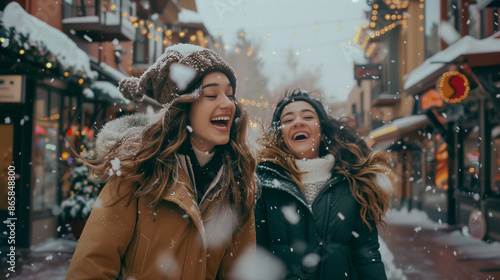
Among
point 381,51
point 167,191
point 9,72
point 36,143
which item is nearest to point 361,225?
point 167,191

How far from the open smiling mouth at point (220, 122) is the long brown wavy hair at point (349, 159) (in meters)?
1.16

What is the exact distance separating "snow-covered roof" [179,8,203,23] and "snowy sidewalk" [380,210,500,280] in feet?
39.9

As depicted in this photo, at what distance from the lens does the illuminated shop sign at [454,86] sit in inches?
414

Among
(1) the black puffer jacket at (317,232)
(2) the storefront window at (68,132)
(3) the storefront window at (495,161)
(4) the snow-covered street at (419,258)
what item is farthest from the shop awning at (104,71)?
(3) the storefront window at (495,161)

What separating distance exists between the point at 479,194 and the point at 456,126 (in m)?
2.90

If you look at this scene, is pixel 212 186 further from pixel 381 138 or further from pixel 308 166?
pixel 381 138

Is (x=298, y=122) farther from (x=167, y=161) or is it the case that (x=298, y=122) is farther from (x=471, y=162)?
(x=471, y=162)

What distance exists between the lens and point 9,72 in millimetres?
8164

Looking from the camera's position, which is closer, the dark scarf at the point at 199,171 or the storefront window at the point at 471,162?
the dark scarf at the point at 199,171

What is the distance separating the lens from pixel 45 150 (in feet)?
32.1

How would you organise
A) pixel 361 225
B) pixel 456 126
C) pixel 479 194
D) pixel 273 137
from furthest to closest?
pixel 456 126, pixel 479 194, pixel 273 137, pixel 361 225

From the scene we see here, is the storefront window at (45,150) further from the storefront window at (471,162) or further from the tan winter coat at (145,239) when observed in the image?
the storefront window at (471,162)

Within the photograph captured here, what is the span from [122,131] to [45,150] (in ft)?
27.9

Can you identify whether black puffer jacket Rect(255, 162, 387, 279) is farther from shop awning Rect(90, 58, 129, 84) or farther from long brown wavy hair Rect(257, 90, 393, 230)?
shop awning Rect(90, 58, 129, 84)
